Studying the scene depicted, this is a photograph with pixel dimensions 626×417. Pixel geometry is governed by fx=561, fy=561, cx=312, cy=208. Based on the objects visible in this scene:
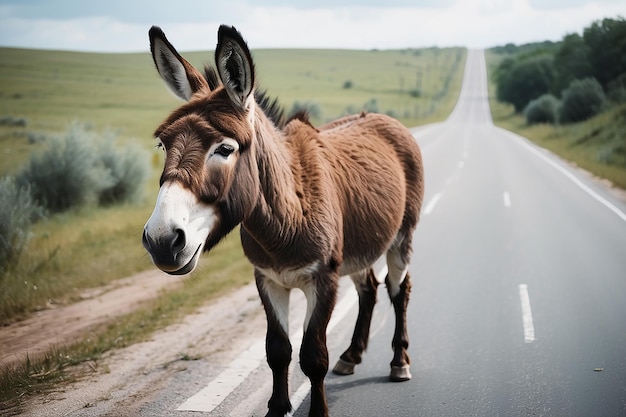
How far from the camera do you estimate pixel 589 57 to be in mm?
33625

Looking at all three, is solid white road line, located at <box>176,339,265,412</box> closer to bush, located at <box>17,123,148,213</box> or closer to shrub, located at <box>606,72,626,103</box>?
bush, located at <box>17,123,148,213</box>

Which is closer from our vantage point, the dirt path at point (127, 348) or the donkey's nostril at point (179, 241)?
the donkey's nostril at point (179, 241)

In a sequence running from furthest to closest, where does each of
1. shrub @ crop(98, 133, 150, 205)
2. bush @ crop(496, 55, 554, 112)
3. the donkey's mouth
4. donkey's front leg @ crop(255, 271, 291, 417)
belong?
bush @ crop(496, 55, 554, 112) < shrub @ crop(98, 133, 150, 205) < donkey's front leg @ crop(255, 271, 291, 417) < the donkey's mouth

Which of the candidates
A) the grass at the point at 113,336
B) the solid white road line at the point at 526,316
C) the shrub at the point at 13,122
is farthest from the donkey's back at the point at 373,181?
the shrub at the point at 13,122

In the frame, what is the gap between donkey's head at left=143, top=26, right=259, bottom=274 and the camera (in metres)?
2.76

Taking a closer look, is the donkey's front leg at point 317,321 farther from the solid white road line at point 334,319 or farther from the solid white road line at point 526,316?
the solid white road line at point 526,316

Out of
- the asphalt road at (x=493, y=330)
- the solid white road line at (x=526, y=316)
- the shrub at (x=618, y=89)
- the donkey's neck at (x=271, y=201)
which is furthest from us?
the shrub at (x=618, y=89)

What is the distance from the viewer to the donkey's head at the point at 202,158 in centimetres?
276

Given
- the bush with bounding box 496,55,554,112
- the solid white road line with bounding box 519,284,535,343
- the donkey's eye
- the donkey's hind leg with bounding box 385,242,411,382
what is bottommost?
the solid white road line with bounding box 519,284,535,343

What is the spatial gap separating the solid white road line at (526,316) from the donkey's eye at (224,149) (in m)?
4.35

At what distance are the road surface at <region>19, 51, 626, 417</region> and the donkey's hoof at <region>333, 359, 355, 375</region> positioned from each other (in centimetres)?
7

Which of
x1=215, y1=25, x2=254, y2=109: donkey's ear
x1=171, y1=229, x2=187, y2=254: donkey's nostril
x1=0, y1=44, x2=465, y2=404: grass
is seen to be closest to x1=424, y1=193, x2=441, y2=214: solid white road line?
x1=0, y1=44, x2=465, y2=404: grass

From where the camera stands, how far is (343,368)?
5211 millimetres

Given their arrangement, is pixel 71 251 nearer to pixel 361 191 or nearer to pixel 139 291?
pixel 139 291
